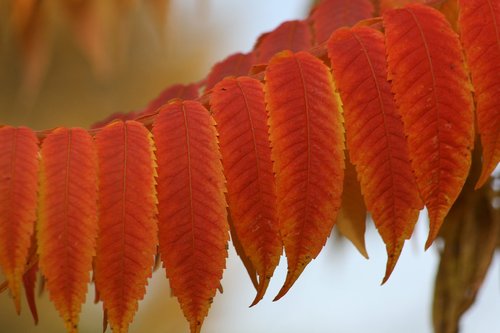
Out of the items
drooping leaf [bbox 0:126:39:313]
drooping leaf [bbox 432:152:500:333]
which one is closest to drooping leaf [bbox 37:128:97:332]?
drooping leaf [bbox 0:126:39:313]

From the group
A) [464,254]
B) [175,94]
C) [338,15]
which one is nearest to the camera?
[338,15]

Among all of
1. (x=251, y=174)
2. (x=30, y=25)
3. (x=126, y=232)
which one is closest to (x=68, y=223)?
(x=126, y=232)

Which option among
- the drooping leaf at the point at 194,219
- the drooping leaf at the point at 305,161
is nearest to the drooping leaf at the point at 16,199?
the drooping leaf at the point at 194,219

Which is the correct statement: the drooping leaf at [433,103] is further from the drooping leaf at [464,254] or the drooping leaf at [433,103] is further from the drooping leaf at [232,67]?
the drooping leaf at [464,254]

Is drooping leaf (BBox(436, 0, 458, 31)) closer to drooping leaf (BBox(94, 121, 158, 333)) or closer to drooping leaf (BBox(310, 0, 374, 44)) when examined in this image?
drooping leaf (BBox(310, 0, 374, 44))

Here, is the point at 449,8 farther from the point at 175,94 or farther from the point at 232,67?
the point at 175,94

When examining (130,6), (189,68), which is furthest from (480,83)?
(189,68)
